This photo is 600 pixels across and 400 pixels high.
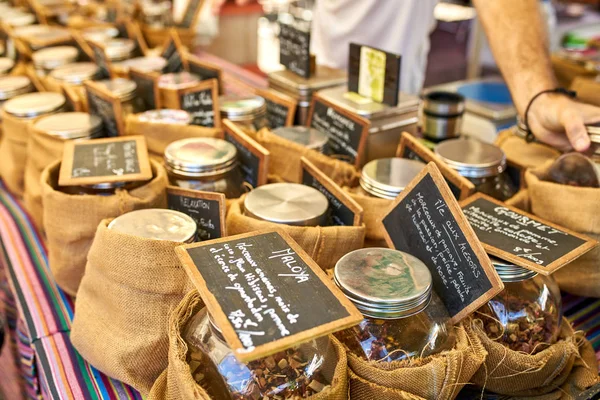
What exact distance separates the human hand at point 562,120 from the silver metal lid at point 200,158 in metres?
0.67

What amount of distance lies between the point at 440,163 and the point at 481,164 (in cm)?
10

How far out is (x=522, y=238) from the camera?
909 mm

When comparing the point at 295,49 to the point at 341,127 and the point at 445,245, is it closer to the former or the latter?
the point at 341,127

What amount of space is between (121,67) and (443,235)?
4.43ft

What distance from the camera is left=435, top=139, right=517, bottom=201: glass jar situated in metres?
1.11

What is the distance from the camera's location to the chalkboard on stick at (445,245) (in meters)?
0.79

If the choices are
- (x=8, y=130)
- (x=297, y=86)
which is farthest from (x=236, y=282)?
(x=8, y=130)

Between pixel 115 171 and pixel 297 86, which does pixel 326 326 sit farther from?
pixel 297 86

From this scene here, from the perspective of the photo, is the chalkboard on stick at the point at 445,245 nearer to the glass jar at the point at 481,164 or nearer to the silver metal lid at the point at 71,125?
the glass jar at the point at 481,164

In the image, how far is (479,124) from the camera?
78.5 inches

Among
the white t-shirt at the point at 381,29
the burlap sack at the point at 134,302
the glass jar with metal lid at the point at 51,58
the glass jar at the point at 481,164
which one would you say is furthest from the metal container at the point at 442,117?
the glass jar with metal lid at the point at 51,58

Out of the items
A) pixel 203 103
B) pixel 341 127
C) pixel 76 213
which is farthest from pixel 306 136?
pixel 76 213

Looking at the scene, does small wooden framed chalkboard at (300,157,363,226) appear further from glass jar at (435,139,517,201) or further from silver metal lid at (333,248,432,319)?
glass jar at (435,139,517,201)

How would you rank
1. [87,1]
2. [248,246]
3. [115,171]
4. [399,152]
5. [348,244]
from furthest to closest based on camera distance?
[87,1], [399,152], [115,171], [348,244], [248,246]
